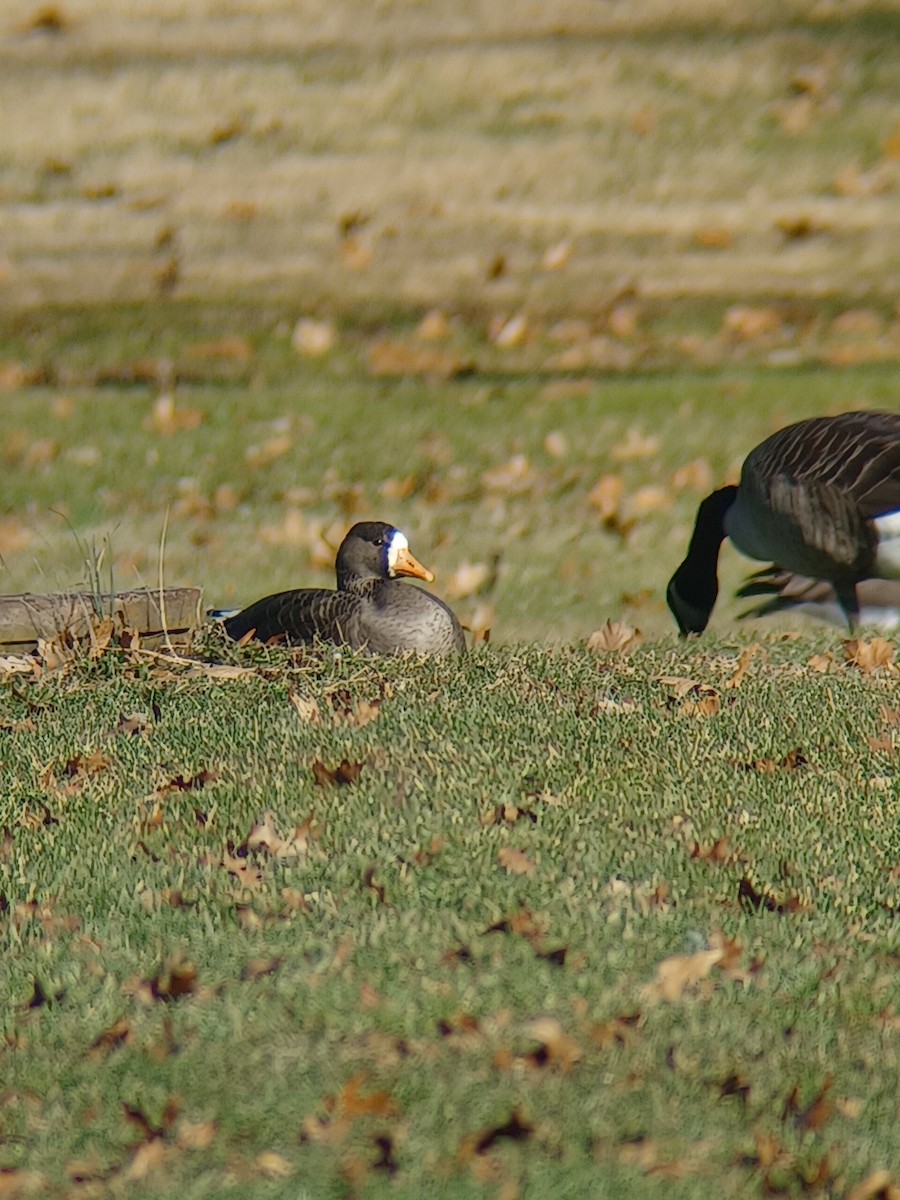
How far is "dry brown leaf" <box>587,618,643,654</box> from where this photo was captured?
264 inches

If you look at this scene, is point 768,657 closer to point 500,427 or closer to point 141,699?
point 141,699

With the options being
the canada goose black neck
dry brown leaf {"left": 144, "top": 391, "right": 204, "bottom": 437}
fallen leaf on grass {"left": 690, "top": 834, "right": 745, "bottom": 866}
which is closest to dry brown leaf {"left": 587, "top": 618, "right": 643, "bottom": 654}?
the canada goose black neck

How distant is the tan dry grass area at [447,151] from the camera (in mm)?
12070

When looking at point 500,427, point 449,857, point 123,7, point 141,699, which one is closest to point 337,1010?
point 449,857

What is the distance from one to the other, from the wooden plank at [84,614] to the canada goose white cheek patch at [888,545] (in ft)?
9.20

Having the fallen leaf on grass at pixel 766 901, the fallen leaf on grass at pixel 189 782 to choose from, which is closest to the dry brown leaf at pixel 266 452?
the fallen leaf on grass at pixel 189 782

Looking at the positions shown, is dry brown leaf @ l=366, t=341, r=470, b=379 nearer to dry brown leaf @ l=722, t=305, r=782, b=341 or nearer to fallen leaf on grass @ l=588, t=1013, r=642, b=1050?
dry brown leaf @ l=722, t=305, r=782, b=341

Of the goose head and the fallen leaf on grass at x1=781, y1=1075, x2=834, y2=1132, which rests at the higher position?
the goose head

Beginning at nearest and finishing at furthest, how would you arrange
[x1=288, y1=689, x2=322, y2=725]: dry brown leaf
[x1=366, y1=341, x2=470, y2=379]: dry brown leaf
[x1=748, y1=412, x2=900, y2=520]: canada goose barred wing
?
1. [x1=288, y1=689, x2=322, y2=725]: dry brown leaf
2. [x1=748, y1=412, x2=900, y2=520]: canada goose barred wing
3. [x1=366, y1=341, x2=470, y2=379]: dry brown leaf

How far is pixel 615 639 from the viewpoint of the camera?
6848 millimetres

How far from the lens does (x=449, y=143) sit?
41.4 feet

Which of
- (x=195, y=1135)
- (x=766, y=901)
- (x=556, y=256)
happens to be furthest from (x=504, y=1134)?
(x=556, y=256)

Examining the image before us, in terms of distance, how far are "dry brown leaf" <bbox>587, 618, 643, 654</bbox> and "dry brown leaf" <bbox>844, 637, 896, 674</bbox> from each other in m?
0.82

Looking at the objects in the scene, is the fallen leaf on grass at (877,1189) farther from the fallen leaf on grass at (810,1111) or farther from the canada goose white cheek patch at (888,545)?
the canada goose white cheek patch at (888,545)
